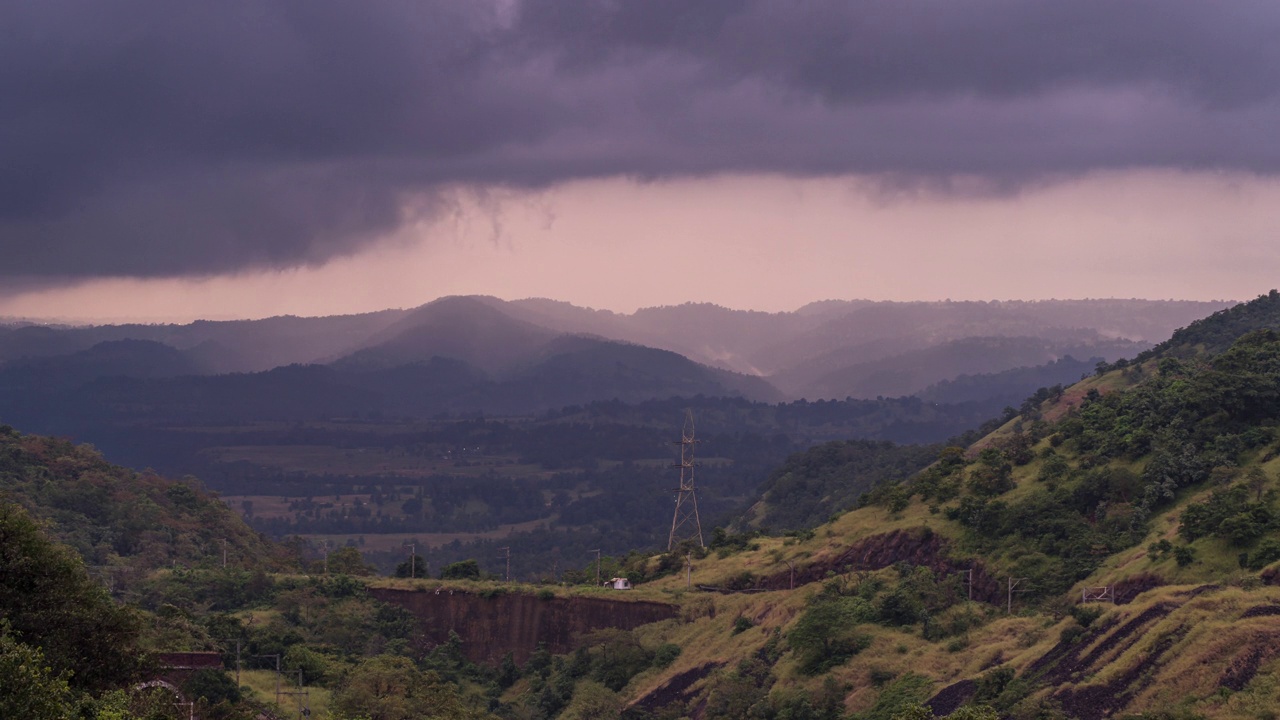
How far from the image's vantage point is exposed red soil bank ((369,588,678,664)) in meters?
79.1

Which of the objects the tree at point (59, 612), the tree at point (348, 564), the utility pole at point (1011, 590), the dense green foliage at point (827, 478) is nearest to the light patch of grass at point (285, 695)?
the tree at point (59, 612)

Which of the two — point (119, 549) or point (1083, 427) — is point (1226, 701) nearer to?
point (1083, 427)

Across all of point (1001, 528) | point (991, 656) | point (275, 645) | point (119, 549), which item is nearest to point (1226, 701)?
point (991, 656)

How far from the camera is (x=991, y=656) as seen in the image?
54688 mm

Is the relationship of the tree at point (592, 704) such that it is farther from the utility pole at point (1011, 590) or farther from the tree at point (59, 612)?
the tree at point (59, 612)

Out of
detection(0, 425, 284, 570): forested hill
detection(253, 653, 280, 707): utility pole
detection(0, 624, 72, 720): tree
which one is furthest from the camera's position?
detection(0, 425, 284, 570): forested hill

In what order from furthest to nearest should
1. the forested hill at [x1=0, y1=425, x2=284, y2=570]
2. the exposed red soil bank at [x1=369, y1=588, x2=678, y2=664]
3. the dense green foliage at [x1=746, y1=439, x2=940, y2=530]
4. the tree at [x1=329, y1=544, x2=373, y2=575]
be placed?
the dense green foliage at [x1=746, y1=439, x2=940, y2=530] < the forested hill at [x1=0, y1=425, x2=284, y2=570] < the tree at [x1=329, y1=544, x2=373, y2=575] < the exposed red soil bank at [x1=369, y1=588, x2=678, y2=664]

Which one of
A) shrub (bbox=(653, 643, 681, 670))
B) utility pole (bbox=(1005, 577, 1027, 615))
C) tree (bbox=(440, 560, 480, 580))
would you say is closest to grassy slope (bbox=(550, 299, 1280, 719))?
utility pole (bbox=(1005, 577, 1027, 615))

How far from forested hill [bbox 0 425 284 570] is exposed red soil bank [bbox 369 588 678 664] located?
18472mm

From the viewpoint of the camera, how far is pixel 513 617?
272ft

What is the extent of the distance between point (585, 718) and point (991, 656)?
20923 mm

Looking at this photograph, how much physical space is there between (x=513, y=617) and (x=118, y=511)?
43.4 metres

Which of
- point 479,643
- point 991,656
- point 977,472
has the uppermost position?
point 977,472

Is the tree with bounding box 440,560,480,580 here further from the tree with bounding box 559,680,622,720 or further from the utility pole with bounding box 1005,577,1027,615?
the utility pole with bounding box 1005,577,1027,615
